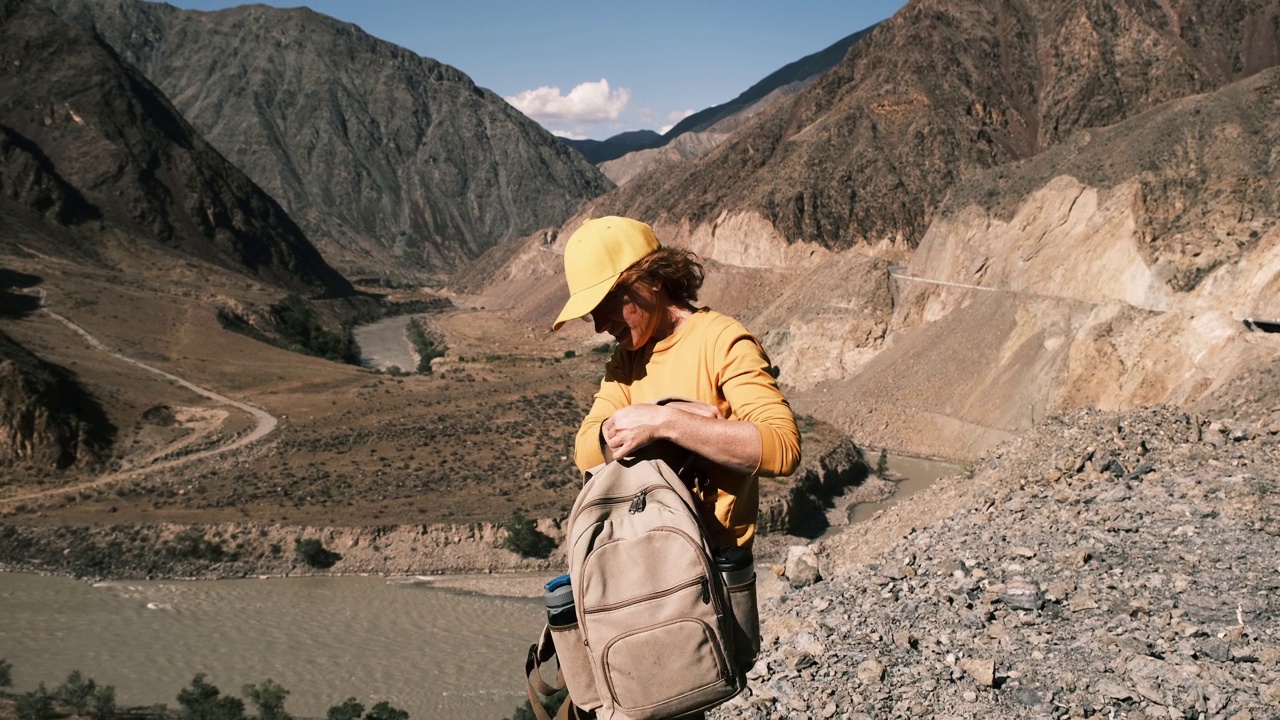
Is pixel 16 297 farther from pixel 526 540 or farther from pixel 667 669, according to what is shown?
pixel 667 669

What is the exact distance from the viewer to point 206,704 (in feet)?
47.8

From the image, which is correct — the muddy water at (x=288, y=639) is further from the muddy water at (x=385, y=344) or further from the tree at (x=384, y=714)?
the muddy water at (x=385, y=344)

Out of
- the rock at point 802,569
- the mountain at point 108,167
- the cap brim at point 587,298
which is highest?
the mountain at point 108,167

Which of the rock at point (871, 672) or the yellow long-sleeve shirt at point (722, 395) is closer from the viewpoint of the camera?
the yellow long-sleeve shirt at point (722, 395)

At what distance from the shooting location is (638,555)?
96.0 inches

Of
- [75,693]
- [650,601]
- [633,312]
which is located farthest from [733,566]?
[75,693]

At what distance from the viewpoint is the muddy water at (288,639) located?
16.7 meters

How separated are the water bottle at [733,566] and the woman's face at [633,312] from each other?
722mm

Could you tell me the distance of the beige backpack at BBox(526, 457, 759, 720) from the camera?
2.42 metres

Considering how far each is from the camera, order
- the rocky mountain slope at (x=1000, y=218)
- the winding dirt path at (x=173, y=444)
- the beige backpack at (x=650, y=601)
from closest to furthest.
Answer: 1. the beige backpack at (x=650, y=601)
2. the rocky mountain slope at (x=1000, y=218)
3. the winding dirt path at (x=173, y=444)

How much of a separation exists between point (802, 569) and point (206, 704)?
1005 cm

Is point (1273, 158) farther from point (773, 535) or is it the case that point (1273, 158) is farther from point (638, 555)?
point (638, 555)

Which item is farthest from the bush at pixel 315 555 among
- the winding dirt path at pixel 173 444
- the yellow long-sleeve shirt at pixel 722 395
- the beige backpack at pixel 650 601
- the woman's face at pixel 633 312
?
the beige backpack at pixel 650 601

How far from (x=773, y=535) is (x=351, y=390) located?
20887 mm
